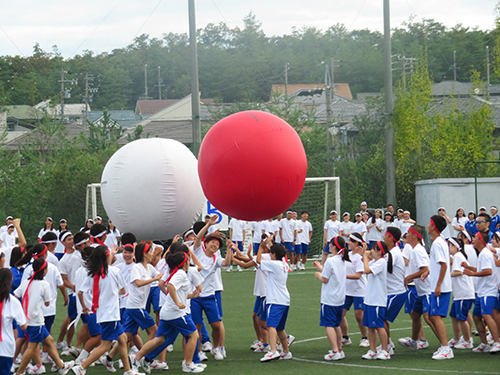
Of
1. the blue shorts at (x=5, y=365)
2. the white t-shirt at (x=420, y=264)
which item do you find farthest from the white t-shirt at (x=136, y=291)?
the white t-shirt at (x=420, y=264)

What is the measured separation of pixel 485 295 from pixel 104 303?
192 inches

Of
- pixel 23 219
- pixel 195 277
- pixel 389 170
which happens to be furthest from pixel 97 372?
pixel 23 219

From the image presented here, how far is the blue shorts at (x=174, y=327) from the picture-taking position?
7.56 m

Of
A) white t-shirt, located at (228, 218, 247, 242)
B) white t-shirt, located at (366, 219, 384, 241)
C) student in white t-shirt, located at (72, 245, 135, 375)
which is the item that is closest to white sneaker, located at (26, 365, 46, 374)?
student in white t-shirt, located at (72, 245, 135, 375)

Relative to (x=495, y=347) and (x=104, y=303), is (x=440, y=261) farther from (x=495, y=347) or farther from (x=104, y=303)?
(x=104, y=303)

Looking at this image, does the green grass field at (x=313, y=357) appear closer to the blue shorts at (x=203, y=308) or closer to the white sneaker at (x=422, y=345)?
the white sneaker at (x=422, y=345)

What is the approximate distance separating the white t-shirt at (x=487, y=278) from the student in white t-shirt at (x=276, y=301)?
8.49 feet

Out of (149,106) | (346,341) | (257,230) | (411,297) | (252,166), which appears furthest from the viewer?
(149,106)

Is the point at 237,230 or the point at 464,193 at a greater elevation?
the point at 464,193

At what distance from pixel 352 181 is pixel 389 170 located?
4.94 metres

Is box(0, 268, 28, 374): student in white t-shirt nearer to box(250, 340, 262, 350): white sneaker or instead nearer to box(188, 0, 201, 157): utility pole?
box(250, 340, 262, 350): white sneaker

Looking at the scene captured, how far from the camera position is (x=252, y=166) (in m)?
6.68

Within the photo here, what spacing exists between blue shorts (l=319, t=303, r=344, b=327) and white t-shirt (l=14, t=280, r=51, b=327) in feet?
10.9

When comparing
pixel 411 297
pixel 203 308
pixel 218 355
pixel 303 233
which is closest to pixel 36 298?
pixel 203 308
